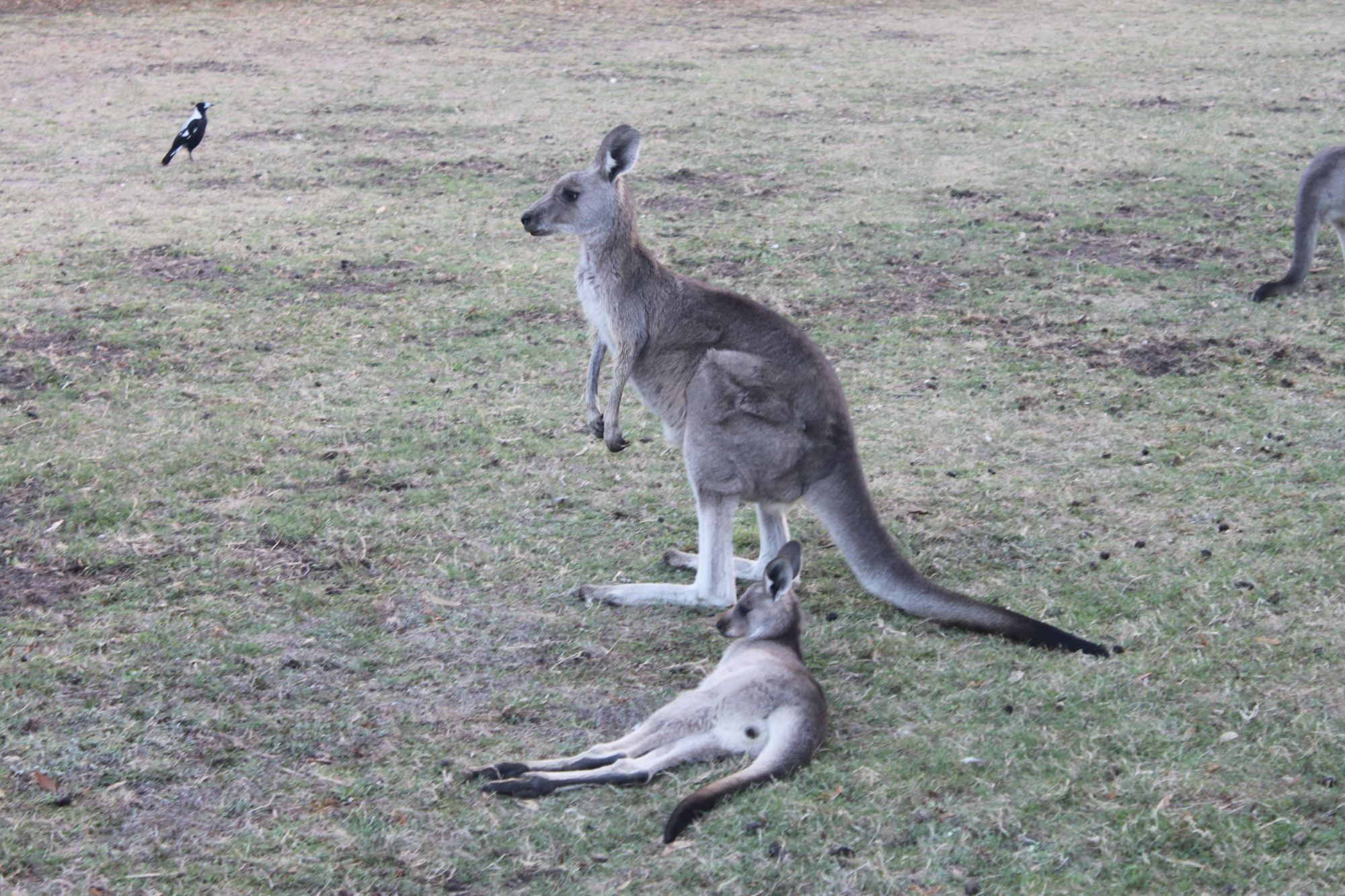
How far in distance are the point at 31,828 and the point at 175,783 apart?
288mm

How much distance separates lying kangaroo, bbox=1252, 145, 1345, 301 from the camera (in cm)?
632

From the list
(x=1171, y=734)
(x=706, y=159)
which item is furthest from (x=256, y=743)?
(x=706, y=159)

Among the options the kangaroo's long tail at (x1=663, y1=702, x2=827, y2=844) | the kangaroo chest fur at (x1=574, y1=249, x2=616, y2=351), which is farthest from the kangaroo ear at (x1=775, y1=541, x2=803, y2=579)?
the kangaroo chest fur at (x1=574, y1=249, x2=616, y2=351)

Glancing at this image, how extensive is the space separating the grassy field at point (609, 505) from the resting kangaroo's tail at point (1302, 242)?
0.10 metres

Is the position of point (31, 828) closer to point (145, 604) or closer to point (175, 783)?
point (175, 783)

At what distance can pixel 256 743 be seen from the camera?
3.00 meters

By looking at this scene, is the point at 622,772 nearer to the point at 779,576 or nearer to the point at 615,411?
the point at 779,576

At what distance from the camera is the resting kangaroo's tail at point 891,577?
3.31m

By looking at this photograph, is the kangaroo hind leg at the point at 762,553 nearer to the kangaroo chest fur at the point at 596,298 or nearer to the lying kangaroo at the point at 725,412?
the lying kangaroo at the point at 725,412

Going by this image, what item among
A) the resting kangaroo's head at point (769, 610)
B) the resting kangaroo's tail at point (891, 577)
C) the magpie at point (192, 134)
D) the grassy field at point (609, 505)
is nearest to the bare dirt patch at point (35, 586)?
the grassy field at point (609, 505)

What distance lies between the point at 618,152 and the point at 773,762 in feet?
7.29

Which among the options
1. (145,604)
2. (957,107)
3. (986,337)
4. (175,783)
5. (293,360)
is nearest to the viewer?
(175,783)

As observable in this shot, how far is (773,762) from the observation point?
2.79 meters

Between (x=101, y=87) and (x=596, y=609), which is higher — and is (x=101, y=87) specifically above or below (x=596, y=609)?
above
